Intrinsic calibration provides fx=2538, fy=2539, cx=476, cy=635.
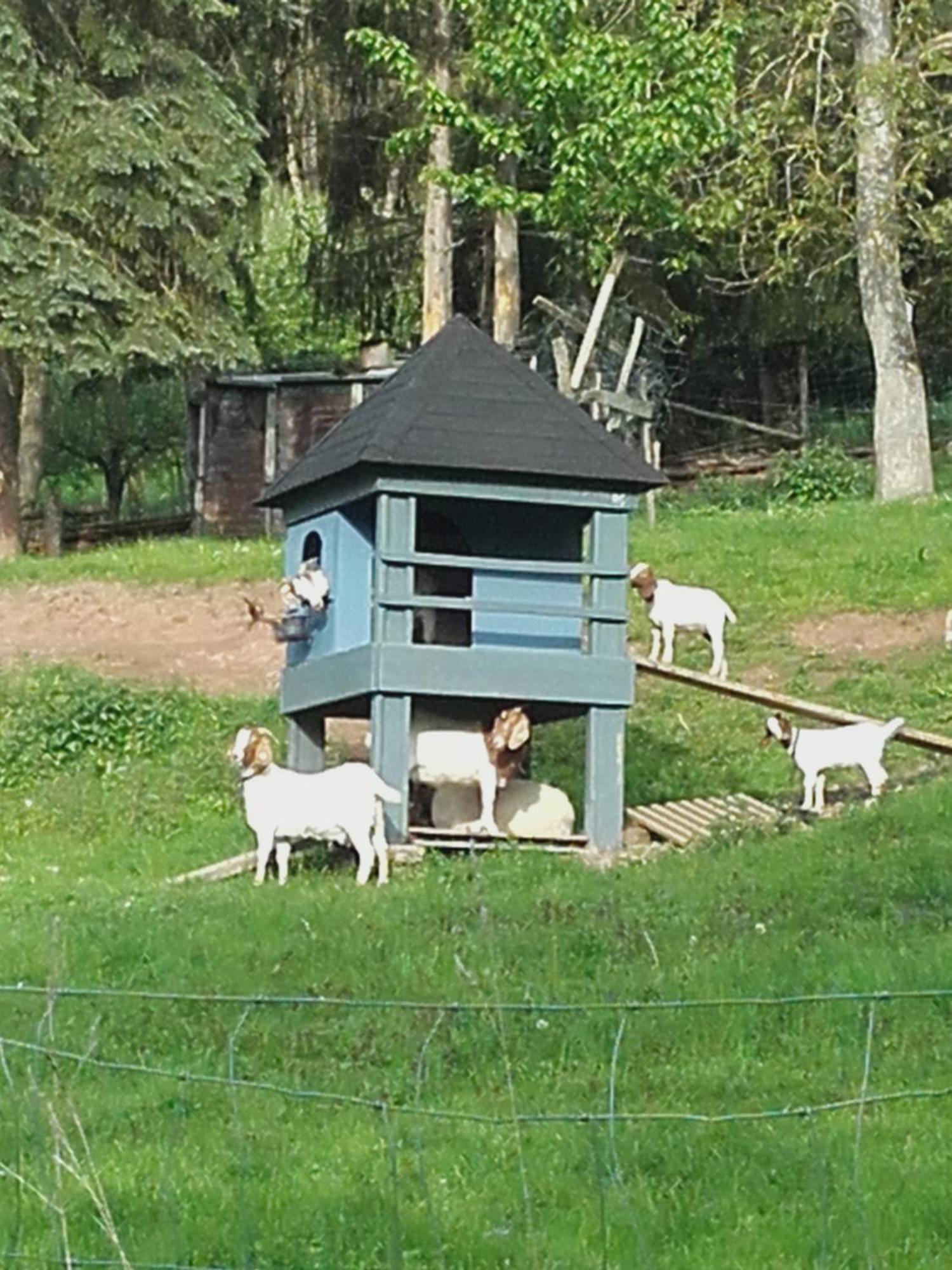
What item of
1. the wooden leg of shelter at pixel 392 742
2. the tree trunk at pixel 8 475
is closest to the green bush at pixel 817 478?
the tree trunk at pixel 8 475

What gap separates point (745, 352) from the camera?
42.4m

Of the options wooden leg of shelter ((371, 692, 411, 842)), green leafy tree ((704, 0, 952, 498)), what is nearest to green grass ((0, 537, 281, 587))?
green leafy tree ((704, 0, 952, 498))

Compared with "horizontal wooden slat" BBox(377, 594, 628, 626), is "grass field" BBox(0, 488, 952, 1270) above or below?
below

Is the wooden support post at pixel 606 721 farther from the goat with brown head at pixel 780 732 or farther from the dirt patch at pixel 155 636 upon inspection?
the dirt patch at pixel 155 636

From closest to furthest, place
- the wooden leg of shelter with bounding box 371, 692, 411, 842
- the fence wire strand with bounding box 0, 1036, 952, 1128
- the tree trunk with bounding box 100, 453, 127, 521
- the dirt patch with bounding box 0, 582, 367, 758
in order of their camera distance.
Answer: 1. the fence wire strand with bounding box 0, 1036, 952, 1128
2. the wooden leg of shelter with bounding box 371, 692, 411, 842
3. the dirt patch with bounding box 0, 582, 367, 758
4. the tree trunk with bounding box 100, 453, 127, 521

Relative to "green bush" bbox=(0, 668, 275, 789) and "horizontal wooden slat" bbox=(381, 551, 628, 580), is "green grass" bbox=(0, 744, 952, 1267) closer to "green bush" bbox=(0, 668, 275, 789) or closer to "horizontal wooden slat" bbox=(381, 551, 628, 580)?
"horizontal wooden slat" bbox=(381, 551, 628, 580)

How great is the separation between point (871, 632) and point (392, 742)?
8.54m

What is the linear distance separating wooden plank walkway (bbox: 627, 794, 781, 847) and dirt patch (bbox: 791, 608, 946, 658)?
5928mm

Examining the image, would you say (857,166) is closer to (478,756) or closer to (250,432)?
(250,432)

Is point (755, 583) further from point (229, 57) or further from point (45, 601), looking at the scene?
point (229, 57)

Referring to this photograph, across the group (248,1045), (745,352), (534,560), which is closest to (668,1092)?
(248,1045)

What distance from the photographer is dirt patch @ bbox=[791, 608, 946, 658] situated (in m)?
23.0

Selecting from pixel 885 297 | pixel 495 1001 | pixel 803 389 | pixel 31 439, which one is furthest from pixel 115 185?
pixel 495 1001

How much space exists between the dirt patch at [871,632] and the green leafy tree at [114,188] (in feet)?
31.6
